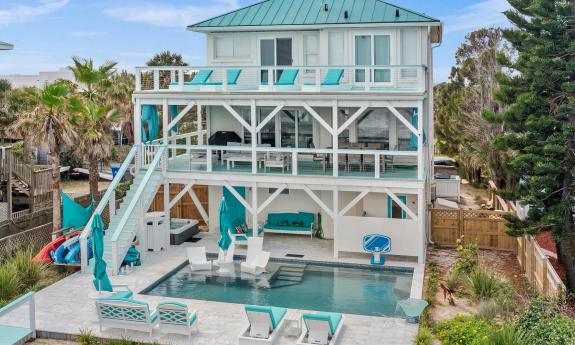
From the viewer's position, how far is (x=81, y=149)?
22062 millimetres

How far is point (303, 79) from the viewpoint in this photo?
74.5ft

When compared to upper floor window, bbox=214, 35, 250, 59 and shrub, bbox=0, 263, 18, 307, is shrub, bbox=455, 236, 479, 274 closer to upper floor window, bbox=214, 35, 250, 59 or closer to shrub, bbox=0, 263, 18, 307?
upper floor window, bbox=214, 35, 250, 59

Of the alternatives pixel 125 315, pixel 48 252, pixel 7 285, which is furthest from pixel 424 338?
pixel 48 252

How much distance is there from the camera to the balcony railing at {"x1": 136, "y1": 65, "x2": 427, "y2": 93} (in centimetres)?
2045

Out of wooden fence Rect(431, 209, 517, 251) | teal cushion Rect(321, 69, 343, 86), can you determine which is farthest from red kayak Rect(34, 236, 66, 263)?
wooden fence Rect(431, 209, 517, 251)

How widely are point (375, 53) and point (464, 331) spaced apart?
12206mm

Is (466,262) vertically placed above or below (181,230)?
below

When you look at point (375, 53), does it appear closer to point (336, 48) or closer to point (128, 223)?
point (336, 48)

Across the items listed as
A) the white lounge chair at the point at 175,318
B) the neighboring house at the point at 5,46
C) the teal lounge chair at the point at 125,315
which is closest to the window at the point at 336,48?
the neighboring house at the point at 5,46

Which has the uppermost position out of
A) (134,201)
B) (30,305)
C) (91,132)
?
(91,132)

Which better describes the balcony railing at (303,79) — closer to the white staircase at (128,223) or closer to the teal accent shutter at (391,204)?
the white staircase at (128,223)

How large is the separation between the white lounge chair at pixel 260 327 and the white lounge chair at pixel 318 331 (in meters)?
0.62

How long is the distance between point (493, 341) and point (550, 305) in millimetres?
2063

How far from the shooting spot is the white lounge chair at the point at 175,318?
1324cm
